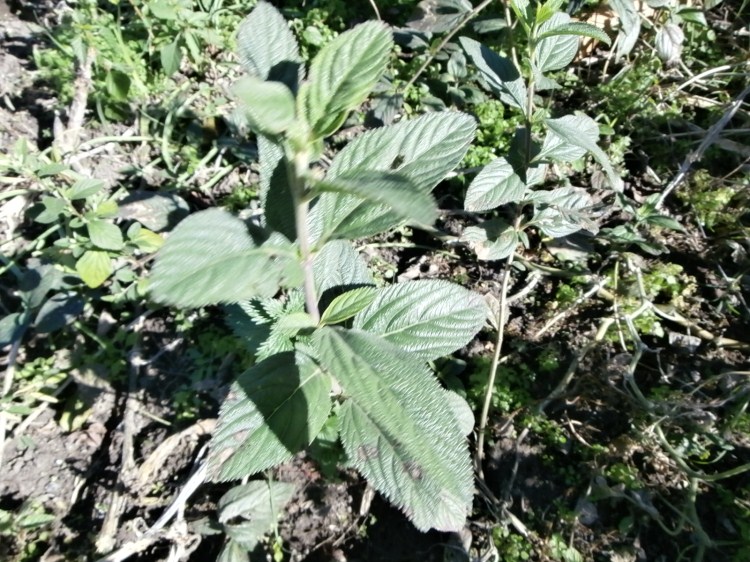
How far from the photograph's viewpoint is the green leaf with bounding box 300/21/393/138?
86cm

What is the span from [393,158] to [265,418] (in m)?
0.66

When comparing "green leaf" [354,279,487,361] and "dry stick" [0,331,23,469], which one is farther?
"dry stick" [0,331,23,469]

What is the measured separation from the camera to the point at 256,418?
4.17ft

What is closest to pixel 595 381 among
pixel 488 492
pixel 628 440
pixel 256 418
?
pixel 628 440

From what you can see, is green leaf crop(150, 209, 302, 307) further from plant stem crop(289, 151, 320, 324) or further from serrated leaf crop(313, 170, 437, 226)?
serrated leaf crop(313, 170, 437, 226)

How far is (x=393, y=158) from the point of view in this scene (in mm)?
1081

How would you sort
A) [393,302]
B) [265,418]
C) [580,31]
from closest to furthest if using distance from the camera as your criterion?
1. [265,418]
2. [393,302]
3. [580,31]

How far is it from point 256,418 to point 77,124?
2.03 metres

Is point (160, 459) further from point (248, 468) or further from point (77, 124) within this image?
point (77, 124)

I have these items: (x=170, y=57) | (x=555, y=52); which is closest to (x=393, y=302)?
(x=555, y=52)

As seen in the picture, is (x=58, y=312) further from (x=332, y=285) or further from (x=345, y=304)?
(x=345, y=304)

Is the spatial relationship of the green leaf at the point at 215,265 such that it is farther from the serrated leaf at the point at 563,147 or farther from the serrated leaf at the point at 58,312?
the serrated leaf at the point at 58,312

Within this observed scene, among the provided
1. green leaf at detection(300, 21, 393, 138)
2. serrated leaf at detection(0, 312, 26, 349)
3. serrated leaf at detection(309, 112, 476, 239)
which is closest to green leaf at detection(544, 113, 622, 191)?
serrated leaf at detection(309, 112, 476, 239)

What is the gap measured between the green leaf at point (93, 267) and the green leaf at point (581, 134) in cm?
166
